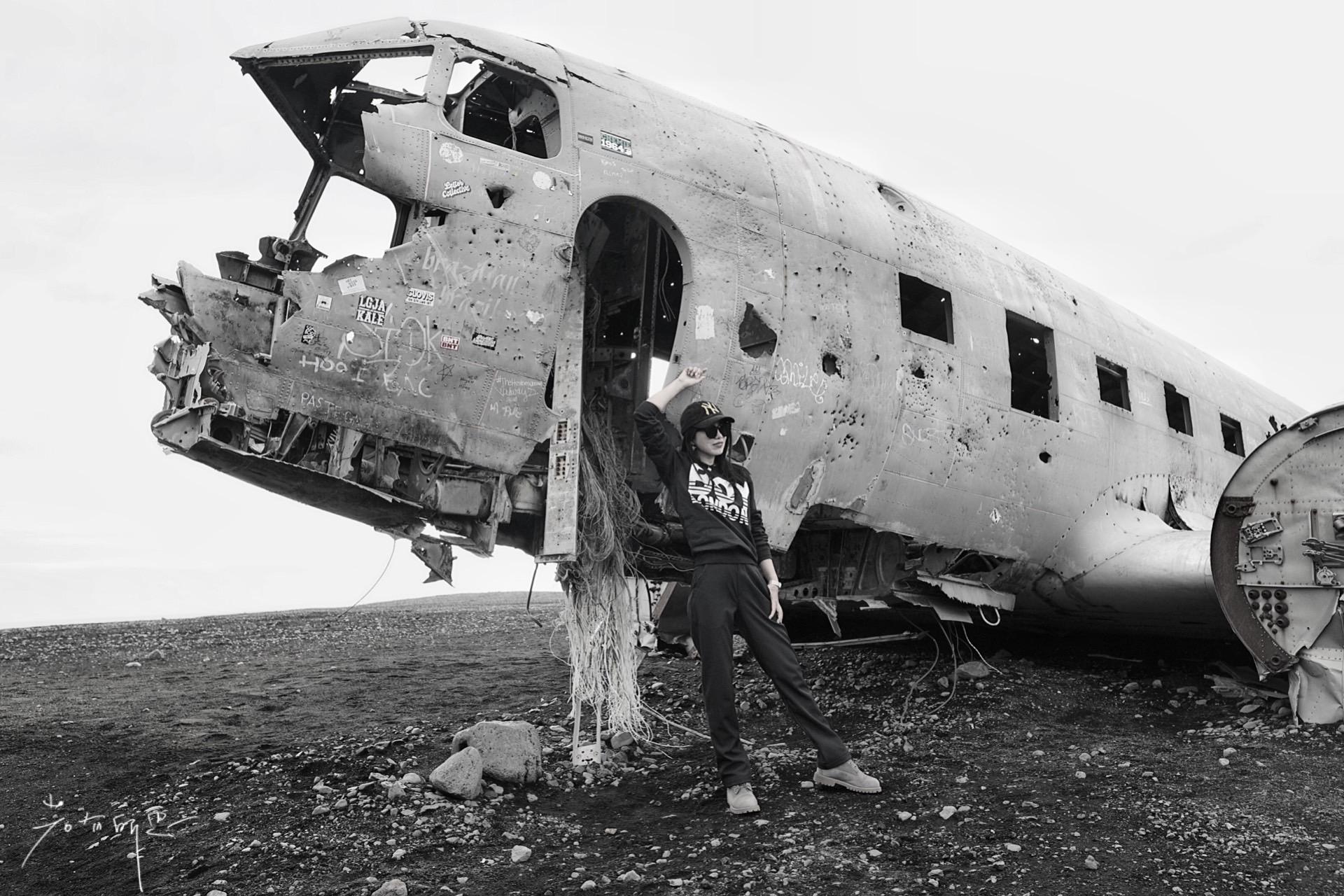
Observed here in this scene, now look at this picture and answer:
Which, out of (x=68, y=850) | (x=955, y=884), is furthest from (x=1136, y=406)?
(x=68, y=850)

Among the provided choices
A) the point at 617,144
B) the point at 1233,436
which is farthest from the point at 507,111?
the point at 1233,436

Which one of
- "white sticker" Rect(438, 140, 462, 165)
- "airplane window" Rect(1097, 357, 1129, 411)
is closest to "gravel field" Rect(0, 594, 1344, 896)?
"airplane window" Rect(1097, 357, 1129, 411)

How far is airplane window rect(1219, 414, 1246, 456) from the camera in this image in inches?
464

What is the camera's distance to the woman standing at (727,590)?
5516mm

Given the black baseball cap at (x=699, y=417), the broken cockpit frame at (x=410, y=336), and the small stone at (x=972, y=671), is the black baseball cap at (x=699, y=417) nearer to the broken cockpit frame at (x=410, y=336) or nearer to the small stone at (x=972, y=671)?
the broken cockpit frame at (x=410, y=336)

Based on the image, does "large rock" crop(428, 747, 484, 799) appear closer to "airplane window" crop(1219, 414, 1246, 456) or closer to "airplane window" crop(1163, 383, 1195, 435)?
"airplane window" crop(1163, 383, 1195, 435)

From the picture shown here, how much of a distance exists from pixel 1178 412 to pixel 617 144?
24.9 ft

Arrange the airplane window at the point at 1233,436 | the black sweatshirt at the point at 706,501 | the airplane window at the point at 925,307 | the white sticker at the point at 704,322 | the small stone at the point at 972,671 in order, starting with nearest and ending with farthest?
the black sweatshirt at the point at 706,501
the white sticker at the point at 704,322
the airplane window at the point at 925,307
the small stone at the point at 972,671
the airplane window at the point at 1233,436

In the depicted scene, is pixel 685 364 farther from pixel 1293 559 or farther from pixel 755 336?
pixel 1293 559

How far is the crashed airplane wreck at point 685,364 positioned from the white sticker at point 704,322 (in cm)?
3

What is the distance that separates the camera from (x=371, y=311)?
5578mm

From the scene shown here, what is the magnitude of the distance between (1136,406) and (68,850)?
30.9ft

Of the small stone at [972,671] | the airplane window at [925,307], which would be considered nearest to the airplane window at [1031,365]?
the airplane window at [925,307]

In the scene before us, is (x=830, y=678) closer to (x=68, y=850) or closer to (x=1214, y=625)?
(x=1214, y=625)
